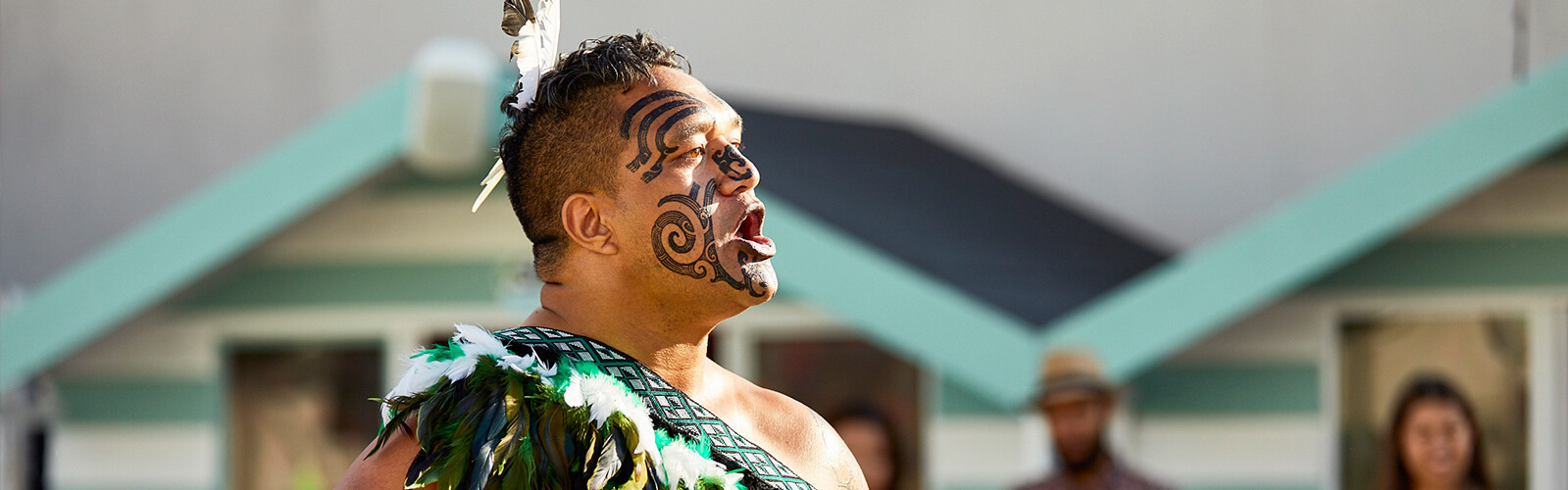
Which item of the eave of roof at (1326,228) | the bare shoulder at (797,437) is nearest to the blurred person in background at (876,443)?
the eave of roof at (1326,228)

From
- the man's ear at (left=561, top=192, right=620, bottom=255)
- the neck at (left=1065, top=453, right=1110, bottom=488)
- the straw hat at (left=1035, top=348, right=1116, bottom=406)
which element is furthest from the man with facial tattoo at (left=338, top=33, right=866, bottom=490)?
the straw hat at (left=1035, top=348, right=1116, bottom=406)

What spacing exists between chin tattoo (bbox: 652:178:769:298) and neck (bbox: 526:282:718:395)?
0.18 feet

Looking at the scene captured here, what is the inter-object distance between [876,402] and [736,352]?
571 millimetres

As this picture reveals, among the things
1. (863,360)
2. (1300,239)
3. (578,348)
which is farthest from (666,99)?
(863,360)

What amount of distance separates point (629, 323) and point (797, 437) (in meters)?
0.27

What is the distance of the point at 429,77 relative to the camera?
19.7 ft

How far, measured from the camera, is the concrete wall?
26.5ft

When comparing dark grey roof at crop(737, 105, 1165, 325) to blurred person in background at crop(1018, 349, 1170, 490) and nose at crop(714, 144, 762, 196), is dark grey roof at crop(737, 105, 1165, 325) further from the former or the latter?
nose at crop(714, 144, 762, 196)

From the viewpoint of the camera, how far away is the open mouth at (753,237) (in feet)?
6.25

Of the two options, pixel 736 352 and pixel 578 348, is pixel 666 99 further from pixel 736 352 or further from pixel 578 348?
pixel 736 352

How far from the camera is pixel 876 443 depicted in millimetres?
6488

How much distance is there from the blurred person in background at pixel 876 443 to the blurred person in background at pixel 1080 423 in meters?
1.09

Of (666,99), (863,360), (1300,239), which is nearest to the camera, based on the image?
(666,99)

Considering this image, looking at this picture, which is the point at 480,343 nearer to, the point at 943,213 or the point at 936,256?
the point at 936,256
